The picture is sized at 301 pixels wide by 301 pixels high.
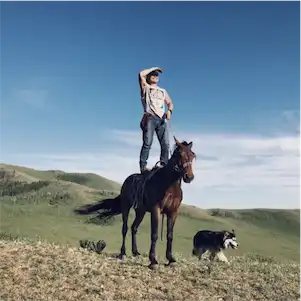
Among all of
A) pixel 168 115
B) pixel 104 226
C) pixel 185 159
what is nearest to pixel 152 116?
pixel 168 115

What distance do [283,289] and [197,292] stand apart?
7.86 ft

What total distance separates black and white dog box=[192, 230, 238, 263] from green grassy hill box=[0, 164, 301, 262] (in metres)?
7.30

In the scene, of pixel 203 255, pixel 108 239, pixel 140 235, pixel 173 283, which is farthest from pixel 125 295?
pixel 140 235

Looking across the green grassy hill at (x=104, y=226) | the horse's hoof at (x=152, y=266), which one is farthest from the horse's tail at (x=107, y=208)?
the green grassy hill at (x=104, y=226)

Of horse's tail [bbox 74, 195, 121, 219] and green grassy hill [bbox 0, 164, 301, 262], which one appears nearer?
horse's tail [bbox 74, 195, 121, 219]

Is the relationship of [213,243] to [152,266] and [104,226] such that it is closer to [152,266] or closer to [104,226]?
[152,266]

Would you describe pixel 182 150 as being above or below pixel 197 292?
above

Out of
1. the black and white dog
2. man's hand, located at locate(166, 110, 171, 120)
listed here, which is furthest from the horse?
the black and white dog

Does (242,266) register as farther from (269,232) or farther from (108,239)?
(269,232)

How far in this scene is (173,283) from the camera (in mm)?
12023

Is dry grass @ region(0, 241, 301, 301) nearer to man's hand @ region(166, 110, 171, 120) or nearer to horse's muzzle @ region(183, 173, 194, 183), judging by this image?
horse's muzzle @ region(183, 173, 194, 183)

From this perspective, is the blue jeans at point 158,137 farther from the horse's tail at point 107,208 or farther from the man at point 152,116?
the horse's tail at point 107,208

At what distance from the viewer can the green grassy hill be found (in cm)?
2919

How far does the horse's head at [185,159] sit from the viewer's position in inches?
470
